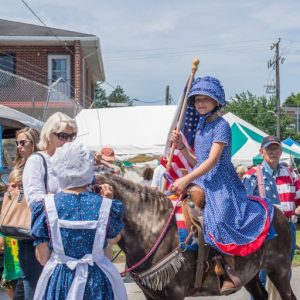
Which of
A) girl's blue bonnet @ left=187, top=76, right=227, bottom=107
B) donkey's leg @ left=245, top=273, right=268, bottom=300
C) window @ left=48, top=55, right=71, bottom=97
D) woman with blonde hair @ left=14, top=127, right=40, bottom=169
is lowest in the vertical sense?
donkey's leg @ left=245, top=273, right=268, bottom=300

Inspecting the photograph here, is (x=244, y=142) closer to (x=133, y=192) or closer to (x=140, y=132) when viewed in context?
(x=140, y=132)

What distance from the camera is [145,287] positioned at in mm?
4402

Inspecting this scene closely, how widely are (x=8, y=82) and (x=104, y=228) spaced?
46.7 ft

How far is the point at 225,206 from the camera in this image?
4.53 metres

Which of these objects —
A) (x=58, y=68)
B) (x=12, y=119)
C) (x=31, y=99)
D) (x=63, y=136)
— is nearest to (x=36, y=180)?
(x=63, y=136)

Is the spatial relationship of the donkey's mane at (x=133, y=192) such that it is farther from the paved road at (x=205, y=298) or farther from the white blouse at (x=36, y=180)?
the paved road at (x=205, y=298)

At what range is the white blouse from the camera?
3.96 meters

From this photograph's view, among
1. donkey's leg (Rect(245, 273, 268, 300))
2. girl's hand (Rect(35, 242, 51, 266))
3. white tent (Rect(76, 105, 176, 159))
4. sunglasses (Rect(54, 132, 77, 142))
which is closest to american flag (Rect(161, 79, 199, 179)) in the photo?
sunglasses (Rect(54, 132, 77, 142))

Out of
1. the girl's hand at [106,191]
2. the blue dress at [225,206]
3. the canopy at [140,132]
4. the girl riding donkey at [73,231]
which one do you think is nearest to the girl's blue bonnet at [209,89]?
the blue dress at [225,206]

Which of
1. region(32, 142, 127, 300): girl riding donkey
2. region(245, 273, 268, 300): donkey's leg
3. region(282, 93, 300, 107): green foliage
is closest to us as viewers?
region(32, 142, 127, 300): girl riding donkey

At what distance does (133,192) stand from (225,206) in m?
0.76

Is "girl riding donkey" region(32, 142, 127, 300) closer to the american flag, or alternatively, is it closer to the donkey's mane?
the donkey's mane

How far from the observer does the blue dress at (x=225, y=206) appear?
450 cm

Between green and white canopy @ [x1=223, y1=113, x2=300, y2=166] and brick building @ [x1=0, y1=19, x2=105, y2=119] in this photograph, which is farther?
brick building @ [x1=0, y1=19, x2=105, y2=119]
